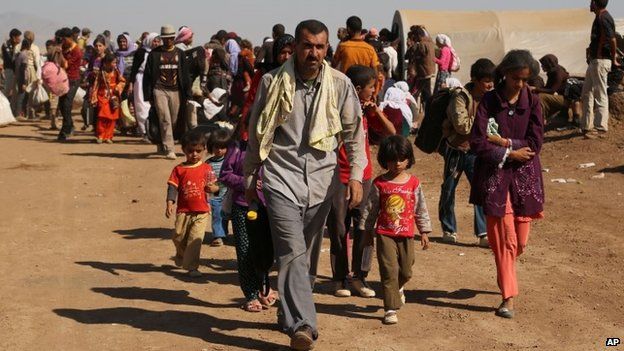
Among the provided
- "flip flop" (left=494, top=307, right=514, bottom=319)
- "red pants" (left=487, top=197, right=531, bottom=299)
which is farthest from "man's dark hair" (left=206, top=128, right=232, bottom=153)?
"flip flop" (left=494, top=307, right=514, bottom=319)

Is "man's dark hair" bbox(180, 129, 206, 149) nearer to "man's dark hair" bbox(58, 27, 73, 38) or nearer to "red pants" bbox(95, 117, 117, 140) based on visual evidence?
"red pants" bbox(95, 117, 117, 140)

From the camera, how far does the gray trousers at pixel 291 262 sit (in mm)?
7227

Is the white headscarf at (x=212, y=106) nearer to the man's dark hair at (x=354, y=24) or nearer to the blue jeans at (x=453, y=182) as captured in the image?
the man's dark hair at (x=354, y=24)

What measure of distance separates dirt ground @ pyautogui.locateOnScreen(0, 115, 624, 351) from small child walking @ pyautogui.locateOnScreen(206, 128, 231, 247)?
158 mm

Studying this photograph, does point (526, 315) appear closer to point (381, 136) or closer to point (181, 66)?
point (381, 136)

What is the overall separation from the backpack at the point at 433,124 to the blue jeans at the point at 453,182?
47cm

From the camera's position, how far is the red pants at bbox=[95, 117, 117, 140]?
21.2 m

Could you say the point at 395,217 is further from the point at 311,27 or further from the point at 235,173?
the point at 311,27

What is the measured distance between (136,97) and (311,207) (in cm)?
1387

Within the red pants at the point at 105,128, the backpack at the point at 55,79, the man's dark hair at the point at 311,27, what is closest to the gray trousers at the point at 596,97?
the red pants at the point at 105,128

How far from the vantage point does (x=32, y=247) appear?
1112 cm

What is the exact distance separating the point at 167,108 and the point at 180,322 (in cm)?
959

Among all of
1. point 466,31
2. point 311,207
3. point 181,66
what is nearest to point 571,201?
point 181,66

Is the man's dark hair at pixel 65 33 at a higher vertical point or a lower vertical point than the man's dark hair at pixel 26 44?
higher
